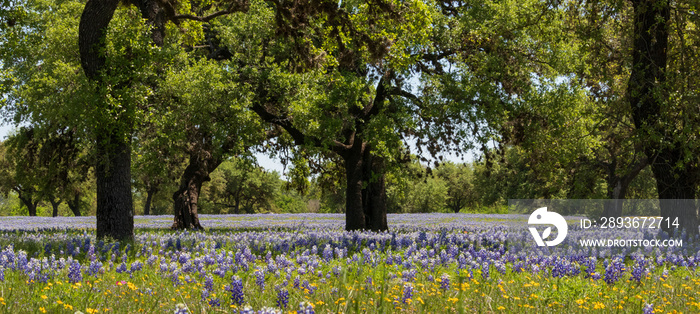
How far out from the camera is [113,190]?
11.7 meters

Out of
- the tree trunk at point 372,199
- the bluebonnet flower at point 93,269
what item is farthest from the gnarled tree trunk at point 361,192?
the bluebonnet flower at point 93,269

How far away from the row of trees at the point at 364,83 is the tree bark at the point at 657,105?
0.13 feet

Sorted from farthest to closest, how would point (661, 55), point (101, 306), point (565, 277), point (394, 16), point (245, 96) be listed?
point (245, 96) < point (661, 55) < point (394, 16) < point (565, 277) < point (101, 306)

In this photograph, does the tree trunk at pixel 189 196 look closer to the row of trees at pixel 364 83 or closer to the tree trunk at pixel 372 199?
the row of trees at pixel 364 83

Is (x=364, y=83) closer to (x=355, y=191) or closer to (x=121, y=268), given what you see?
(x=355, y=191)

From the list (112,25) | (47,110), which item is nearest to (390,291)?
(112,25)

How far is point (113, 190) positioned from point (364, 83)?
7.68 m

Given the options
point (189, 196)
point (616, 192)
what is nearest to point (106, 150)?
point (189, 196)

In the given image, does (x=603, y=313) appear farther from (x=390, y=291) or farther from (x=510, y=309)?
(x=390, y=291)

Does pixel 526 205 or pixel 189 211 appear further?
pixel 526 205

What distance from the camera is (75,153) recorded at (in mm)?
19391

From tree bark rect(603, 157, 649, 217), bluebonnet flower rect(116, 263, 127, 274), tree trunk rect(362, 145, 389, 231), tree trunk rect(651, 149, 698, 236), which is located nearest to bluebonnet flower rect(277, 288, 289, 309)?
bluebonnet flower rect(116, 263, 127, 274)

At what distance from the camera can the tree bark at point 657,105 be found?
40.5 feet

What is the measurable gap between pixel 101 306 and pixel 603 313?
15.3ft
